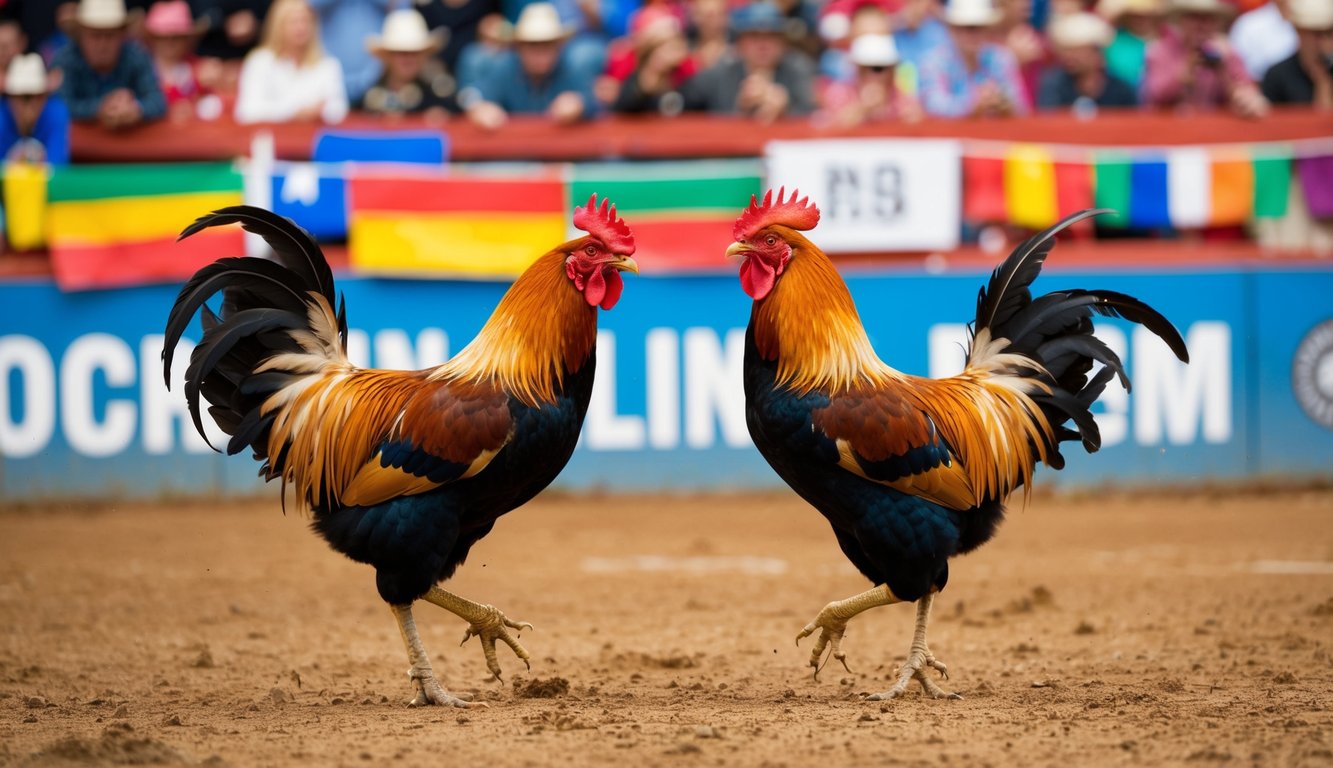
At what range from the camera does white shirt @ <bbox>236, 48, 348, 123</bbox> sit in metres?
12.6

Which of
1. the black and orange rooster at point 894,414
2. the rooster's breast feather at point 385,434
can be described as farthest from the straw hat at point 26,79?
the black and orange rooster at point 894,414

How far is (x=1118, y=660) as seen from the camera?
7129 mm

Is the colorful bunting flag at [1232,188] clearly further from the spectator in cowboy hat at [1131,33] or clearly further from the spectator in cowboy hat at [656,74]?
the spectator in cowboy hat at [656,74]

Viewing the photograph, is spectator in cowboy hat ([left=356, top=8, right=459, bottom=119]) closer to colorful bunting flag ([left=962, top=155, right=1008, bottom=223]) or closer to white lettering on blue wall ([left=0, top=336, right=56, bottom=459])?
white lettering on blue wall ([left=0, top=336, right=56, bottom=459])

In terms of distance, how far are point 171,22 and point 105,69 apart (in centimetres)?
136

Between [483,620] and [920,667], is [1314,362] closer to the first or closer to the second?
[920,667]

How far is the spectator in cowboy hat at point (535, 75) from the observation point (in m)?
12.6

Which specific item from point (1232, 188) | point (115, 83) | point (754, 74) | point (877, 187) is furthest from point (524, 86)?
point (1232, 188)

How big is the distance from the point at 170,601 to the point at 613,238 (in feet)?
13.0

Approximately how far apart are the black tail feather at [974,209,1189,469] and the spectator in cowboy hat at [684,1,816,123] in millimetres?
5889

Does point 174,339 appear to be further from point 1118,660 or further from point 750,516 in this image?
point 750,516

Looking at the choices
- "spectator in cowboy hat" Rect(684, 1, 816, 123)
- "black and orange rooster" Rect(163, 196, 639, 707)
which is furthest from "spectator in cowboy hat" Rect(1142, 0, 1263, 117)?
"black and orange rooster" Rect(163, 196, 639, 707)

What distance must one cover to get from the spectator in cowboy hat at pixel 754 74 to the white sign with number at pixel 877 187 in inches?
28.4

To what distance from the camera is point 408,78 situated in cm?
1273
